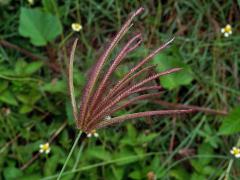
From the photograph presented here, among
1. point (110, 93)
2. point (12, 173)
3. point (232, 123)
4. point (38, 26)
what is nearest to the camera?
point (110, 93)

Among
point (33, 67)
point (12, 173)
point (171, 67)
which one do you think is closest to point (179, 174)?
point (171, 67)

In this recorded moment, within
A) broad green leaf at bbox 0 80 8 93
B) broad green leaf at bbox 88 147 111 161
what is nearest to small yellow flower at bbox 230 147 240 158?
broad green leaf at bbox 88 147 111 161

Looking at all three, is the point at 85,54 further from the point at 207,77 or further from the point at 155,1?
the point at 207,77

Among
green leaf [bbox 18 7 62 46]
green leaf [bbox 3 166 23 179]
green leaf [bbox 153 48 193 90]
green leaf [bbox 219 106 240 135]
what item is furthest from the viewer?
green leaf [bbox 18 7 62 46]

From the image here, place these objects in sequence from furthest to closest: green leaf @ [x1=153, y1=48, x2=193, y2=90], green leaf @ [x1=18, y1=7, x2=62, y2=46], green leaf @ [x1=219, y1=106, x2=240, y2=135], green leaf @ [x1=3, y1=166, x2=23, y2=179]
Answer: green leaf @ [x1=18, y1=7, x2=62, y2=46] → green leaf @ [x1=153, y1=48, x2=193, y2=90] → green leaf @ [x1=3, y1=166, x2=23, y2=179] → green leaf @ [x1=219, y1=106, x2=240, y2=135]

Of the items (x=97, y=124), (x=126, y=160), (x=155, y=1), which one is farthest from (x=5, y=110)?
(x=97, y=124)

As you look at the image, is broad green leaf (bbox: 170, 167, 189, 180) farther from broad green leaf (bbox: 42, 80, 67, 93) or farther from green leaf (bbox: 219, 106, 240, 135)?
broad green leaf (bbox: 42, 80, 67, 93)

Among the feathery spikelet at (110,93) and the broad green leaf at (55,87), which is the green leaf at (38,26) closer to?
the broad green leaf at (55,87)

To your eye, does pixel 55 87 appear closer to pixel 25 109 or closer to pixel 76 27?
pixel 25 109
